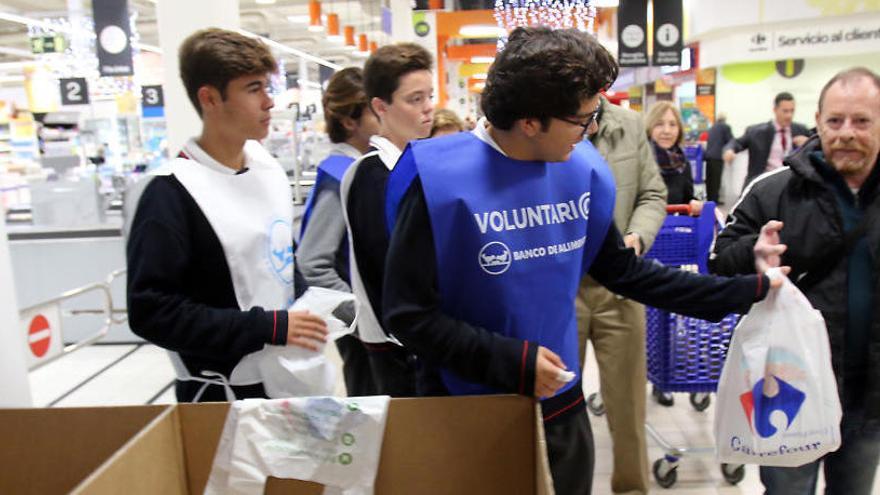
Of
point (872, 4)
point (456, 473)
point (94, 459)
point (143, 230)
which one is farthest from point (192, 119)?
point (872, 4)

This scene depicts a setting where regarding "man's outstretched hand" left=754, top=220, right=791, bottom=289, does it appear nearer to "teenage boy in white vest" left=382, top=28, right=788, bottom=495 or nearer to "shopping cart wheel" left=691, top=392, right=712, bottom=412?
"teenage boy in white vest" left=382, top=28, right=788, bottom=495

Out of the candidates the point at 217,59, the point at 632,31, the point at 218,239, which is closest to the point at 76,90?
the point at 632,31

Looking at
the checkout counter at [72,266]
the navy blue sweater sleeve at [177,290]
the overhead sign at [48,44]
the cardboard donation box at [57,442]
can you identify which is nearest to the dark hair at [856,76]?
the navy blue sweater sleeve at [177,290]

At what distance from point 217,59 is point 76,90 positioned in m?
12.8

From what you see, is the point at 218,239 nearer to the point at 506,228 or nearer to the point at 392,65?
the point at 506,228

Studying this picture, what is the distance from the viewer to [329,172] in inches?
89.8

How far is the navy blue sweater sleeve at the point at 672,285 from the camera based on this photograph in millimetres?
1637

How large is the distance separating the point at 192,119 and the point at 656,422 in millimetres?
3207

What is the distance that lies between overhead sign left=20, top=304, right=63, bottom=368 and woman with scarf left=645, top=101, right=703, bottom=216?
3958mm

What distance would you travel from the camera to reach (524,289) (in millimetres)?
1392

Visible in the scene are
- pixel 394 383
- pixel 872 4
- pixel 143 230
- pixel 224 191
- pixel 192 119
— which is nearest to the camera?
pixel 143 230

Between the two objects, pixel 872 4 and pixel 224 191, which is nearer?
pixel 224 191

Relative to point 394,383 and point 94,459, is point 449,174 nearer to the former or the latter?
point 94,459

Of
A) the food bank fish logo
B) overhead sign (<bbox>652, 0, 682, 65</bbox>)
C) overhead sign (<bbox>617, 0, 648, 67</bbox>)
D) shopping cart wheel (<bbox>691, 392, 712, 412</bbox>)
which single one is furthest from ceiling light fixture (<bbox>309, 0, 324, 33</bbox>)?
the food bank fish logo
